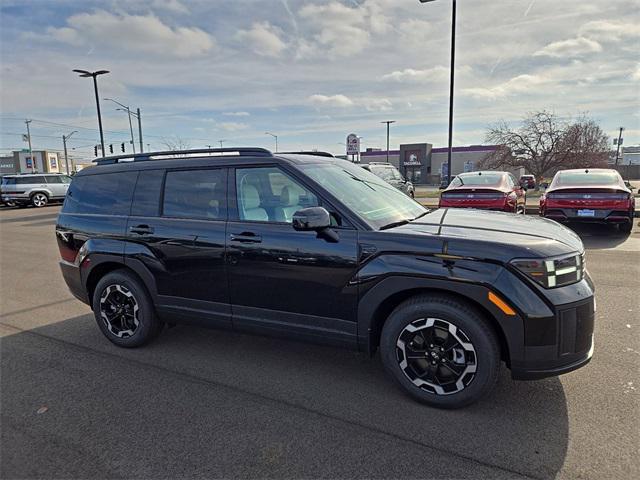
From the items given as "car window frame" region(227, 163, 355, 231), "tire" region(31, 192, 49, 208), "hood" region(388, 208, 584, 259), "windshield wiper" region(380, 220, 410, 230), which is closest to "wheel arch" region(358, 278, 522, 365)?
"hood" region(388, 208, 584, 259)

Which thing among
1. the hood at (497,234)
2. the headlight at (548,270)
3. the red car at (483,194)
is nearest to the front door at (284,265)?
the hood at (497,234)

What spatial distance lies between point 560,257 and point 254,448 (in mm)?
2291

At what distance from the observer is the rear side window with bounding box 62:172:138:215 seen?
407 cm

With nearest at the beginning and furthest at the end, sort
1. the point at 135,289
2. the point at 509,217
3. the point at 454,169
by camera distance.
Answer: the point at 509,217
the point at 135,289
the point at 454,169

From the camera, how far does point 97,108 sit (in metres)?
27.7

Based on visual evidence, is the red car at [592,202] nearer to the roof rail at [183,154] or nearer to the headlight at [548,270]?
the headlight at [548,270]

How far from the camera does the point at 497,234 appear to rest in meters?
2.93

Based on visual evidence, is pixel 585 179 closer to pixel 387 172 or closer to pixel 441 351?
pixel 387 172

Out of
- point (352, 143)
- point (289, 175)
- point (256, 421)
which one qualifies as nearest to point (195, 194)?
point (289, 175)

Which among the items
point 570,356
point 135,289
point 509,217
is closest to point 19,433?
point 135,289

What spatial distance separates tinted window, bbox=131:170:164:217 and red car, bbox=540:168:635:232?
8531 millimetres

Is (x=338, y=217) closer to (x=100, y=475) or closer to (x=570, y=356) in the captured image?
(x=570, y=356)

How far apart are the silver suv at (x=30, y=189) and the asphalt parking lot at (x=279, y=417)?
23191 mm

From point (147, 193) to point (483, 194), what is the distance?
26.1ft
